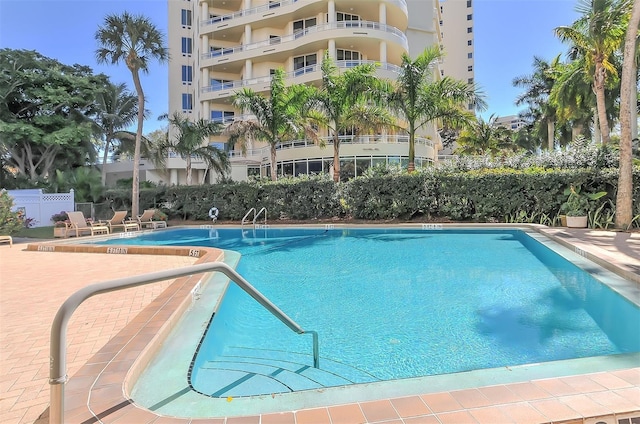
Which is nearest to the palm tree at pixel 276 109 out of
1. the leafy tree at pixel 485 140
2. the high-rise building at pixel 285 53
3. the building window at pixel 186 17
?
the high-rise building at pixel 285 53

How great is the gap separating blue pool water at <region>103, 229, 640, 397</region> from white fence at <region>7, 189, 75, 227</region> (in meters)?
16.7

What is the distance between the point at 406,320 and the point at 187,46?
140 ft

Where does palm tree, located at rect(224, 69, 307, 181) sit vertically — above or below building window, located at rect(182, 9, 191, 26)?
→ below

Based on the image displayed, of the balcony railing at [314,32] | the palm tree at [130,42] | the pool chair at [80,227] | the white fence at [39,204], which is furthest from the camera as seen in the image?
the balcony railing at [314,32]

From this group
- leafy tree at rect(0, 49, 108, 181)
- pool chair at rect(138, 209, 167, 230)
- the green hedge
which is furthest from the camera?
leafy tree at rect(0, 49, 108, 181)

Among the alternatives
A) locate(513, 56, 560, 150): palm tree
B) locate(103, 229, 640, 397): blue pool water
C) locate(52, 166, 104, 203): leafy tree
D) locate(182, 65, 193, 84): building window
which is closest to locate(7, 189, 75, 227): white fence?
locate(52, 166, 104, 203): leafy tree

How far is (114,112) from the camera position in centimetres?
3469

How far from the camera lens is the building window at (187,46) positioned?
3850 cm

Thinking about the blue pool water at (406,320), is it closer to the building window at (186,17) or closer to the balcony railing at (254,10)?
the balcony railing at (254,10)

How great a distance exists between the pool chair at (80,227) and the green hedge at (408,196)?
5.52m

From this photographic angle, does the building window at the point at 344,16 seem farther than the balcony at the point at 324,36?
A: Yes

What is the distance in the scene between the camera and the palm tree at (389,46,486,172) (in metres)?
17.1

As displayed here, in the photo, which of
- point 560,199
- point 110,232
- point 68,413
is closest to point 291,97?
point 110,232

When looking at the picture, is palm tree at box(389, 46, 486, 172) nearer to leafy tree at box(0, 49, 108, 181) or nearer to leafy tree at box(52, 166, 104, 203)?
leafy tree at box(52, 166, 104, 203)
